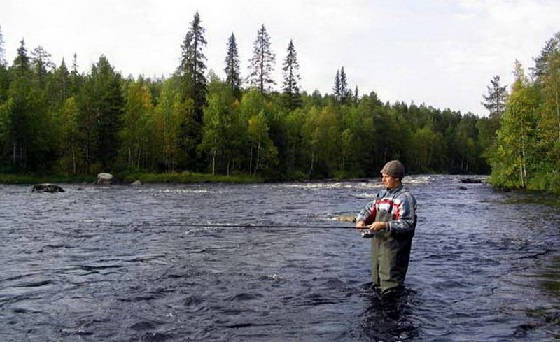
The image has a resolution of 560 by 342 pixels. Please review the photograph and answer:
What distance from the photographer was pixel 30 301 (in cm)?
946

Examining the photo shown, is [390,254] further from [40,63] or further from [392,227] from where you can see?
[40,63]

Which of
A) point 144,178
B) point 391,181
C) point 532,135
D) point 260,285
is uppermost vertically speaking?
point 532,135

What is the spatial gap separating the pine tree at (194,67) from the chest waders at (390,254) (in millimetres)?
66022

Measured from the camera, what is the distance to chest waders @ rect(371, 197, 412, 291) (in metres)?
9.27

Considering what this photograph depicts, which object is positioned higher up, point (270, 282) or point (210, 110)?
point (210, 110)

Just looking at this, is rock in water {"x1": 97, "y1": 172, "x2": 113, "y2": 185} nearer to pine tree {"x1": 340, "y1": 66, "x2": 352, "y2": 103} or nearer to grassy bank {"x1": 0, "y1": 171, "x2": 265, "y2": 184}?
grassy bank {"x1": 0, "y1": 171, "x2": 265, "y2": 184}

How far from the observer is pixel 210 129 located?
7056 centimetres

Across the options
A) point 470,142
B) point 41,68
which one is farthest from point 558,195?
point 470,142

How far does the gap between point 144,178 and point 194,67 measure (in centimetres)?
2025

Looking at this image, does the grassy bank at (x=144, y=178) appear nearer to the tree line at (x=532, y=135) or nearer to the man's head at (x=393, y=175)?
the tree line at (x=532, y=135)

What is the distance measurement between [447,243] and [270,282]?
8683mm

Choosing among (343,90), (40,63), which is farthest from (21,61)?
(343,90)

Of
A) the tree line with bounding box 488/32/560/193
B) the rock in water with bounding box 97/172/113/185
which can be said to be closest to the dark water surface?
the tree line with bounding box 488/32/560/193

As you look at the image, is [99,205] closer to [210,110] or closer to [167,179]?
[167,179]
